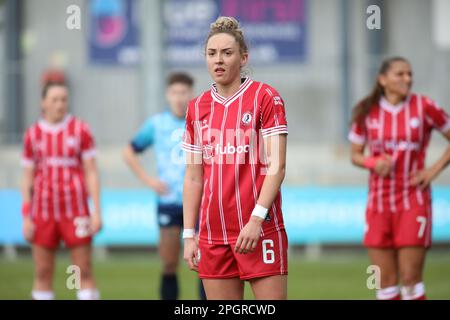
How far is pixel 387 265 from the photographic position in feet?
28.2

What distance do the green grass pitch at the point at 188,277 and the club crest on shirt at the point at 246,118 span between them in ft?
16.8

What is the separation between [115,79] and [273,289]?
16595mm

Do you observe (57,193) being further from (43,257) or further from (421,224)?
(421,224)

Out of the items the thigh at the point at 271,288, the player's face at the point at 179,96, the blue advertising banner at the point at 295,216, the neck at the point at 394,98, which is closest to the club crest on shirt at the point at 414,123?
the neck at the point at 394,98

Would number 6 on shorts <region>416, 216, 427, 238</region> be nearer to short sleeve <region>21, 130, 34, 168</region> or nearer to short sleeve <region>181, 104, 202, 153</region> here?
short sleeve <region>181, 104, 202, 153</region>

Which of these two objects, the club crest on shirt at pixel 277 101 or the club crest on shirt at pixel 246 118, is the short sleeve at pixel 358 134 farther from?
the club crest on shirt at pixel 246 118

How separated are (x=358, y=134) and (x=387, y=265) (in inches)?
41.8

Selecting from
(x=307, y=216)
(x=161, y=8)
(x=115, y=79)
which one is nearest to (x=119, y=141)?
(x=115, y=79)

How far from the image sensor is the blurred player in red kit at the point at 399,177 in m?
8.48

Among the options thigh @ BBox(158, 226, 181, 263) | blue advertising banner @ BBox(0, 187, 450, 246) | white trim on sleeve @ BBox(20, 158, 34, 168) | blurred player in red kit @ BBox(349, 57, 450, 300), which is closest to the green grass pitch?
blue advertising banner @ BBox(0, 187, 450, 246)

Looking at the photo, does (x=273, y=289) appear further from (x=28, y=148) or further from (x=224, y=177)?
(x=28, y=148)

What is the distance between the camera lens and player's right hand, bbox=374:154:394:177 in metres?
8.52

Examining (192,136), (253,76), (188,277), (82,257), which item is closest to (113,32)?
(253,76)
